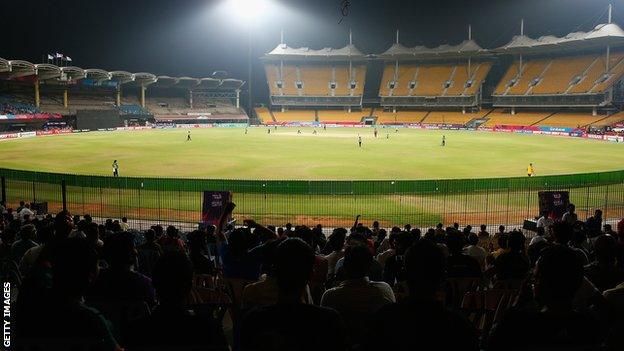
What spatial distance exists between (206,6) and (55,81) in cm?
3887

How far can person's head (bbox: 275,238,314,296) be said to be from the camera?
3.49m

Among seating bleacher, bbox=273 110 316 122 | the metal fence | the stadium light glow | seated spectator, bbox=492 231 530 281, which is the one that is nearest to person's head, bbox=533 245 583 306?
seated spectator, bbox=492 231 530 281

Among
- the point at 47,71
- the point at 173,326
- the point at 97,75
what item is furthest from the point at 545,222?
the point at 97,75

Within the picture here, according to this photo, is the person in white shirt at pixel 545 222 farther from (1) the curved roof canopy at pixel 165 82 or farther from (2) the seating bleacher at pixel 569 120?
(1) the curved roof canopy at pixel 165 82

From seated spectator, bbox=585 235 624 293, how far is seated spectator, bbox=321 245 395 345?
9.73 feet

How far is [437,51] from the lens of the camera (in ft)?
417

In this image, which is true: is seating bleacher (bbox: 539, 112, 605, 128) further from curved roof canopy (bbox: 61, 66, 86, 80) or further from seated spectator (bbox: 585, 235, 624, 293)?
seated spectator (bbox: 585, 235, 624, 293)

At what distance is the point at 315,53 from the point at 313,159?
99.5 metres

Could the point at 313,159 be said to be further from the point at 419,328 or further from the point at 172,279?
the point at 419,328

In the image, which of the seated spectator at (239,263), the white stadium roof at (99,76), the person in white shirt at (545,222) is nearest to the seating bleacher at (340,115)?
the white stadium roof at (99,76)

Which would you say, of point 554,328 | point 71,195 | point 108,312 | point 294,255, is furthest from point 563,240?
point 71,195

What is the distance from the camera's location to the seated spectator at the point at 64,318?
11.5 ft

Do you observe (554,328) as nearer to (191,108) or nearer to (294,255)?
(294,255)

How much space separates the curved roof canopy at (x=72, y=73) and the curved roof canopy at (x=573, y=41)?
292 ft
